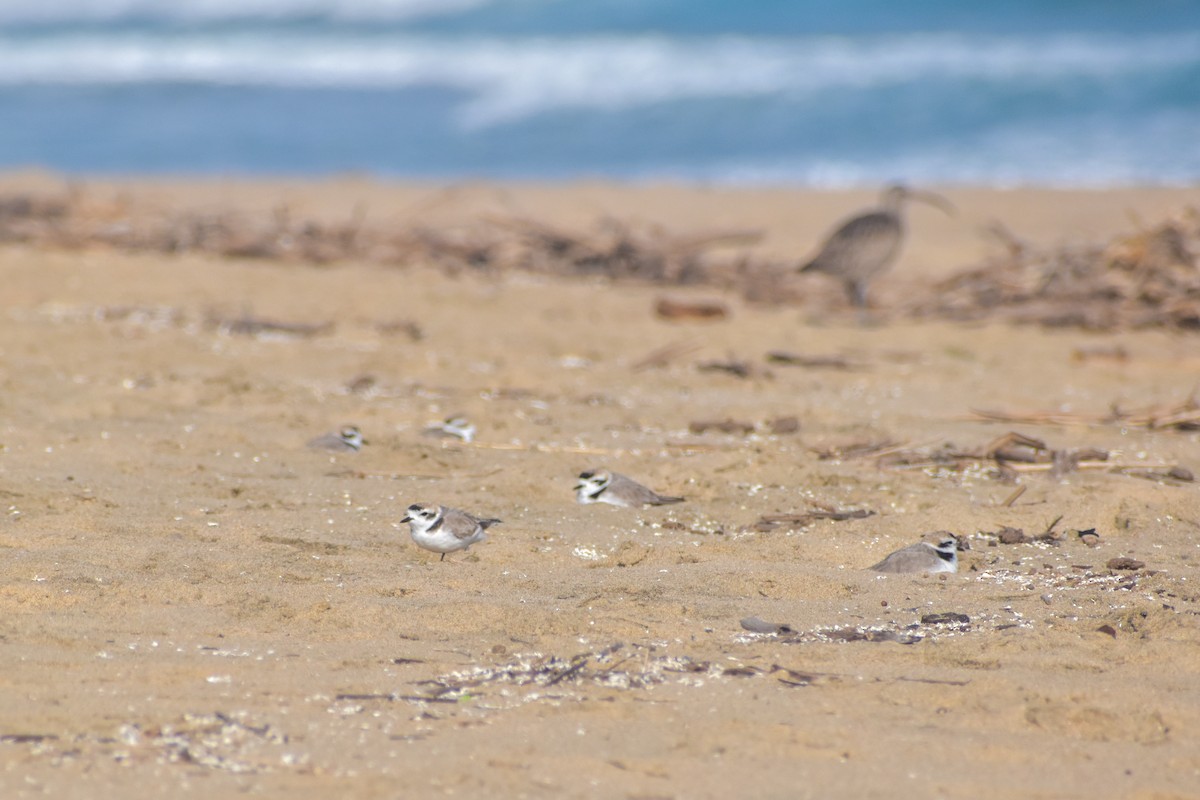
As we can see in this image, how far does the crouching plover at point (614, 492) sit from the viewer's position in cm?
435

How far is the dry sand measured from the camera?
8.43 feet

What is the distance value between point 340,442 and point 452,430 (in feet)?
1.57

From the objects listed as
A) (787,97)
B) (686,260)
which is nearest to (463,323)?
(686,260)

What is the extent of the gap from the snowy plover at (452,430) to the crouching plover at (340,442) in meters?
0.35

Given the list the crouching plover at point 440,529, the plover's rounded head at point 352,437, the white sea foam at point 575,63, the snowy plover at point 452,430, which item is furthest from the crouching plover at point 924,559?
the white sea foam at point 575,63

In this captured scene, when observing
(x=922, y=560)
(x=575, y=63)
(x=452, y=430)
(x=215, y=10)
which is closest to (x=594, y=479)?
(x=452, y=430)

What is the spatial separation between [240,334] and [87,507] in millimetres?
3032

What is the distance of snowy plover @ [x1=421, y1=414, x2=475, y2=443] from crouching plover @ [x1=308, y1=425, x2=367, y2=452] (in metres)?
0.35

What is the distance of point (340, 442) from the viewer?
4.83 m

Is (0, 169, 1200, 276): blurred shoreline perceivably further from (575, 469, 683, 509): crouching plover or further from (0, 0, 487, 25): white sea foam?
(0, 0, 487, 25): white sea foam

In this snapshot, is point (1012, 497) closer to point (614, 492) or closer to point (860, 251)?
point (614, 492)

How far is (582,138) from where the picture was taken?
18.9 m

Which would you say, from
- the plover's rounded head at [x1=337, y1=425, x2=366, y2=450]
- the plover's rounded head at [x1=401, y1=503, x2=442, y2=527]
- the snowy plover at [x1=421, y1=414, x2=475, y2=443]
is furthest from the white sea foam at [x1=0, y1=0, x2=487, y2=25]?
the plover's rounded head at [x1=401, y1=503, x2=442, y2=527]

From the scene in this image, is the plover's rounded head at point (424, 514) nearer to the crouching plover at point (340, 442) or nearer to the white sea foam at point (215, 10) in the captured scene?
the crouching plover at point (340, 442)
